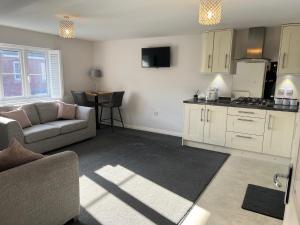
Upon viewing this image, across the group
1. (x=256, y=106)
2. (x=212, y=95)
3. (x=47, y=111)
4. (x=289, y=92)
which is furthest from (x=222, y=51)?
(x=47, y=111)

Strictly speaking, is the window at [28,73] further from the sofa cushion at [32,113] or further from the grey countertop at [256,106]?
the grey countertop at [256,106]

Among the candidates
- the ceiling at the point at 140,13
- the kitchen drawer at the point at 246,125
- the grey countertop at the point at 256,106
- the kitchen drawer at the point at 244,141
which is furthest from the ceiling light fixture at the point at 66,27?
the kitchen drawer at the point at 244,141

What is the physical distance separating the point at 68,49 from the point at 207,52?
3.48 meters

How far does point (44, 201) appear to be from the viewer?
183cm

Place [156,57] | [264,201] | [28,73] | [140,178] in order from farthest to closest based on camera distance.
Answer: [156,57] → [28,73] → [140,178] → [264,201]

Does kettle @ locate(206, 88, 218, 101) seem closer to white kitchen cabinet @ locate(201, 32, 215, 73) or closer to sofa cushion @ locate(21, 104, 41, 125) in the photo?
white kitchen cabinet @ locate(201, 32, 215, 73)

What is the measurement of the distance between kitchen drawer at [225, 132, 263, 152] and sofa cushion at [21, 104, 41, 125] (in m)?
3.70

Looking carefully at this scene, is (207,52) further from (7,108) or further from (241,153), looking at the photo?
(7,108)

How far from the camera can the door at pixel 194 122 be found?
4254 mm

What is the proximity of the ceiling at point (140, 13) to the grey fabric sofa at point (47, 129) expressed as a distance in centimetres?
165

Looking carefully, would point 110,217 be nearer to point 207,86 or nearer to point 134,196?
point 134,196

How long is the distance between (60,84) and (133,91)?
1.81 meters

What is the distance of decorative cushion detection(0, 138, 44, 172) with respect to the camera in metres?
1.71

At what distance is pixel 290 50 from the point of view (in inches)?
144
